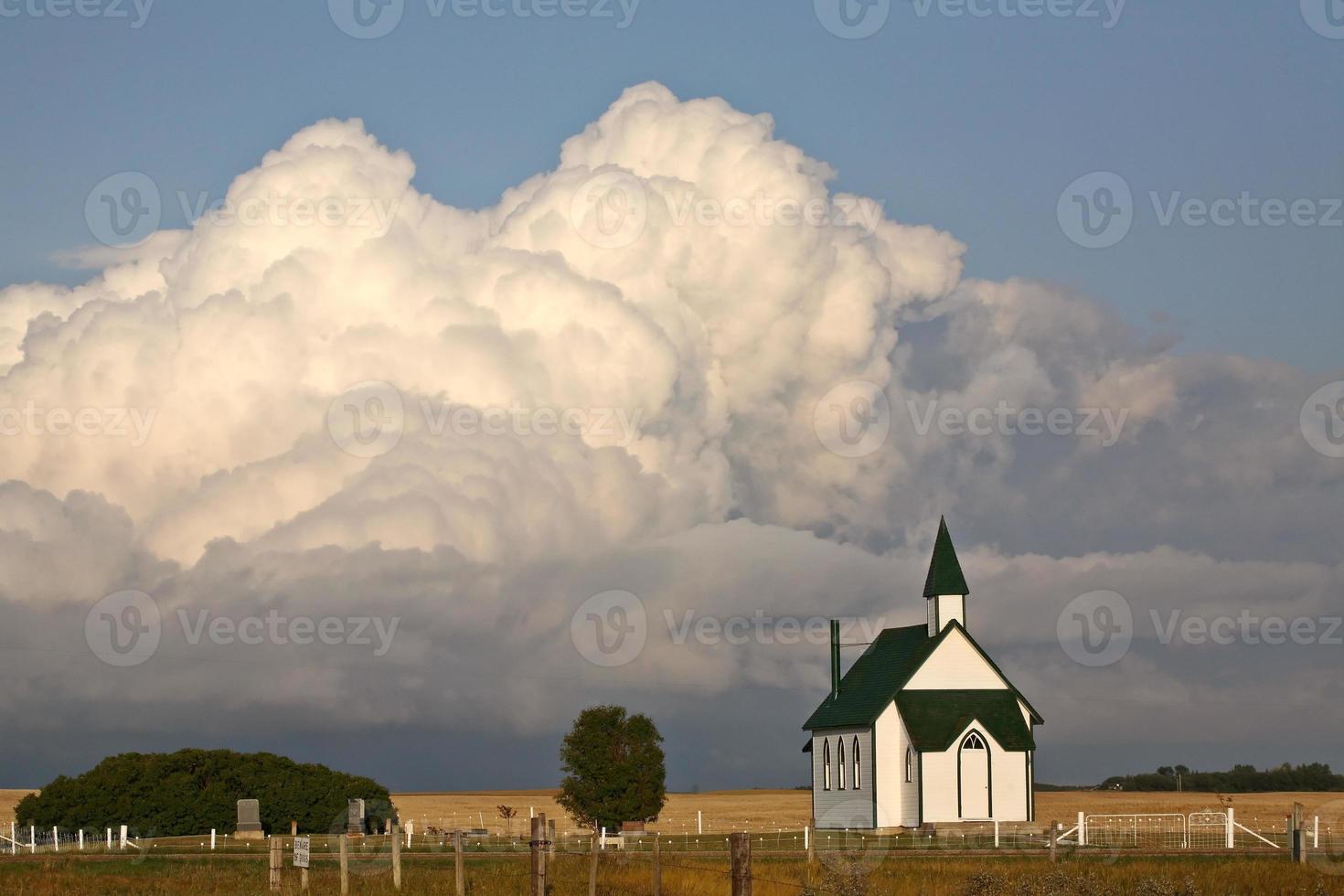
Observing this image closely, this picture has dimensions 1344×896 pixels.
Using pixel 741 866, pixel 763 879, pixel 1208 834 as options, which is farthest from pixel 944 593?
pixel 741 866

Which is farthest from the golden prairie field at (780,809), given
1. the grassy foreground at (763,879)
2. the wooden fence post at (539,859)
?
the wooden fence post at (539,859)

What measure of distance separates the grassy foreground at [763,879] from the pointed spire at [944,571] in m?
28.0

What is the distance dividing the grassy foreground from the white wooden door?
2443 centimetres

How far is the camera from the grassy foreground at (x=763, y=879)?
99.7 feet

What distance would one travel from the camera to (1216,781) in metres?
127

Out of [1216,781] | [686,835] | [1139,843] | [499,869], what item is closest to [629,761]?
[686,835]

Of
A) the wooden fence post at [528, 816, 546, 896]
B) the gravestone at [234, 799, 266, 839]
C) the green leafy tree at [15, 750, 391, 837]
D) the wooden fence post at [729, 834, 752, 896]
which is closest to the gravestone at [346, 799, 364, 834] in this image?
the green leafy tree at [15, 750, 391, 837]

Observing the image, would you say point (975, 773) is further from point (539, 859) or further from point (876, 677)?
point (539, 859)

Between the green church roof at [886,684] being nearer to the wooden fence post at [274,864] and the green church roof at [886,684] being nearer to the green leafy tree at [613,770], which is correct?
the green leafy tree at [613,770]

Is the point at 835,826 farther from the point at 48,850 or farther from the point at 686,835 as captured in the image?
the point at 48,850

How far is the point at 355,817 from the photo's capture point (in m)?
67.0

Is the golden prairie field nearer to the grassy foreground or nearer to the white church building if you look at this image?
the white church building

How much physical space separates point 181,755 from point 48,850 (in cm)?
2090

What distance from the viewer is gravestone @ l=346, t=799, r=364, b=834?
64.9m
